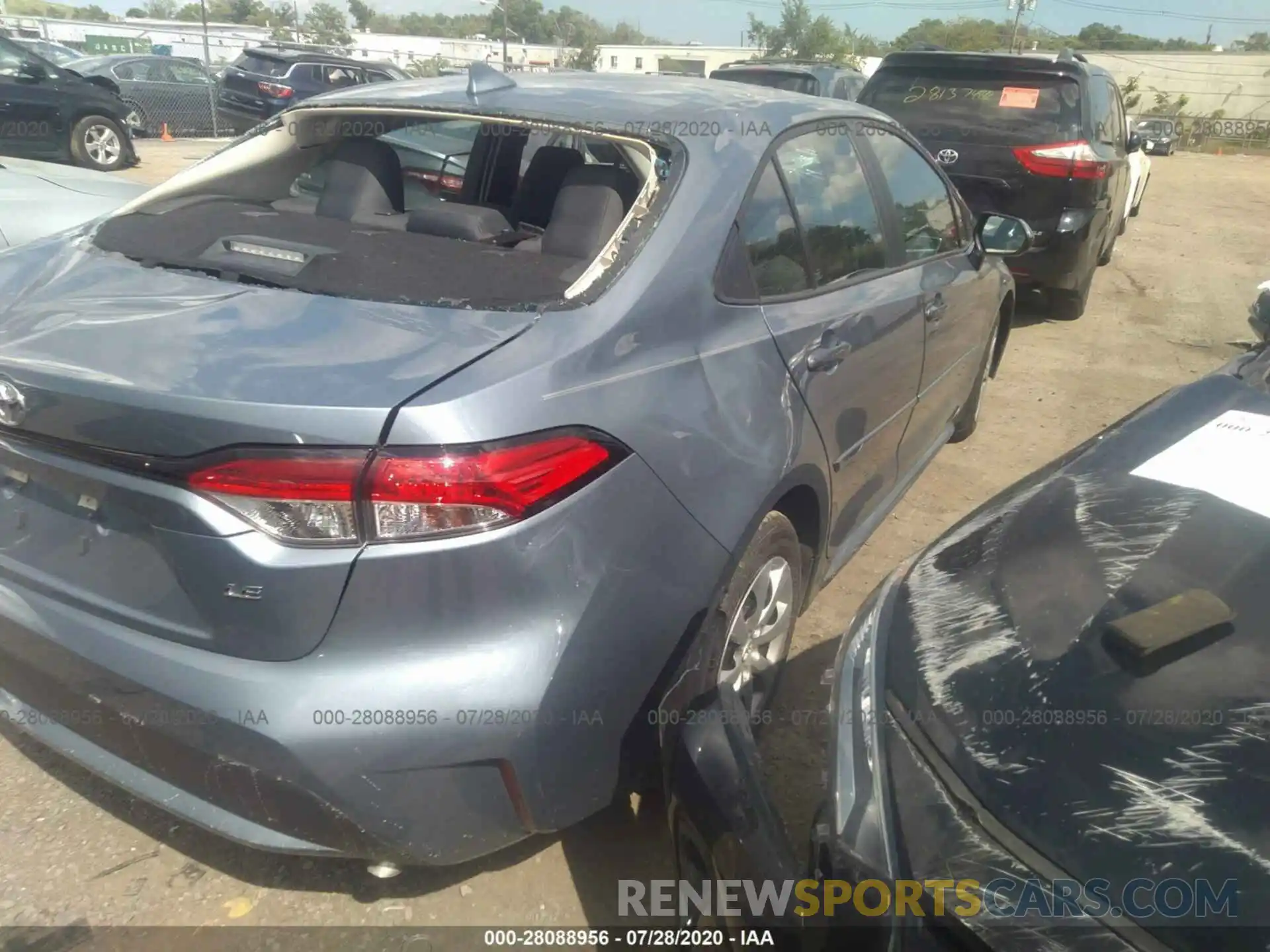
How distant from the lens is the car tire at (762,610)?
2303mm

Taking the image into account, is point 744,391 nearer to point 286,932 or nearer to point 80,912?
point 286,932

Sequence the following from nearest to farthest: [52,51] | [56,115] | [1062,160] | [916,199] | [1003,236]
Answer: [916,199] → [1003,236] → [1062,160] → [56,115] → [52,51]

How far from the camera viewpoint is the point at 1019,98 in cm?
696

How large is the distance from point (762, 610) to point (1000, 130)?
5618 millimetres

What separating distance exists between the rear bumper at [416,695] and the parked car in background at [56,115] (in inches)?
465

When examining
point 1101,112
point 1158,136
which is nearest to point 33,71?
point 1101,112

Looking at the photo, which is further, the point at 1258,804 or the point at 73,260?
the point at 73,260

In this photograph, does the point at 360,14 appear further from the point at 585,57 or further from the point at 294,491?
the point at 294,491

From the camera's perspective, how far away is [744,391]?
2188 millimetres

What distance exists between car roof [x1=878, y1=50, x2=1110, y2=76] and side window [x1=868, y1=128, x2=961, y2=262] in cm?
394

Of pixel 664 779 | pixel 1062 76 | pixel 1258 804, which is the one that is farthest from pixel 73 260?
pixel 1062 76

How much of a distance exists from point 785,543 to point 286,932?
1.46 m

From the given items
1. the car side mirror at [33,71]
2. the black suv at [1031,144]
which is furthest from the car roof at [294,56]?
the black suv at [1031,144]

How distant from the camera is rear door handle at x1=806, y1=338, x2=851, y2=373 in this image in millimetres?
2463
